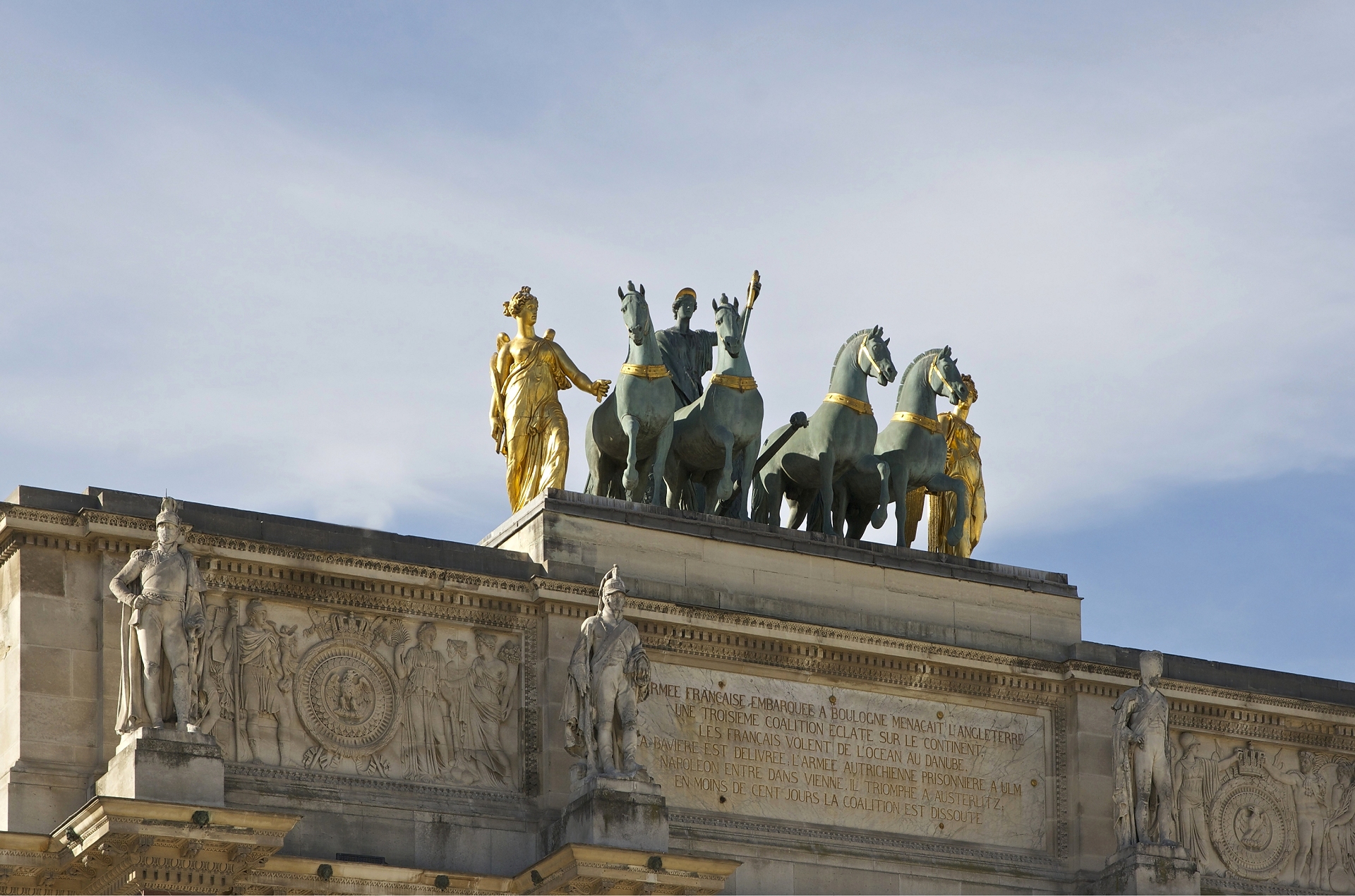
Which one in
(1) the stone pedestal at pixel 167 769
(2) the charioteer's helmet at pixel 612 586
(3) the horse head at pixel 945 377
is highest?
(3) the horse head at pixel 945 377

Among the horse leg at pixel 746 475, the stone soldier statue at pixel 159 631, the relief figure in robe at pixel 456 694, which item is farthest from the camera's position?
the horse leg at pixel 746 475

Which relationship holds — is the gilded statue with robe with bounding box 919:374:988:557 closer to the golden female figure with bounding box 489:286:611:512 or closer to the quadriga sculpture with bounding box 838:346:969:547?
the quadriga sculpture with bounding box 838:346:969:547

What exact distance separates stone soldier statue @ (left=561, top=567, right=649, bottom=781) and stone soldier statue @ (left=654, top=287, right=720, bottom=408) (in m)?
5.48

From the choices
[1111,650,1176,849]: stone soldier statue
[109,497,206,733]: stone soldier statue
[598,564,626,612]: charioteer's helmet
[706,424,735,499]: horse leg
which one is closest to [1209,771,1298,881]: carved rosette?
[1111,650,1176,849]: stone soldier statue

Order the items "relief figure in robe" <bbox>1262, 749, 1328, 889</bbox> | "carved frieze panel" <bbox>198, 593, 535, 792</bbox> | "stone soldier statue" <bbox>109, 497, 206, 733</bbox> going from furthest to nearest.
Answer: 1. "relief figure in robe" <bbox>1262, 749, 1328, 889</bbox>
2. "carved frieze panel" <bbox>198, 593, 535, 792</bbox>
3. "stone soldier statue" <bbox>109, 497, 206, 733</bbox>

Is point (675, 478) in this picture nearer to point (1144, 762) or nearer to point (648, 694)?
point (648, 694)

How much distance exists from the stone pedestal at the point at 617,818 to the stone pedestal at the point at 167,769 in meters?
3.80

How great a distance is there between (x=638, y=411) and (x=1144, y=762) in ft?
23.8

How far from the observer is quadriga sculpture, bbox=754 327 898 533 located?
3275 centimetres

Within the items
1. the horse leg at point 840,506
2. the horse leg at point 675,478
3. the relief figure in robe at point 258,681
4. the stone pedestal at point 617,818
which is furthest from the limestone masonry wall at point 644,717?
the horse leg at point 675,478

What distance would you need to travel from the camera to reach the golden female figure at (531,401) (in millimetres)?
31984

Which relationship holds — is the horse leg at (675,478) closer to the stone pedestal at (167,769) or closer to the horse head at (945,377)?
the horse head at (945,377)

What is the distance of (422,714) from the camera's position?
28828 mm

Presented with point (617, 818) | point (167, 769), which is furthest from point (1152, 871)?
point (167, 769)
